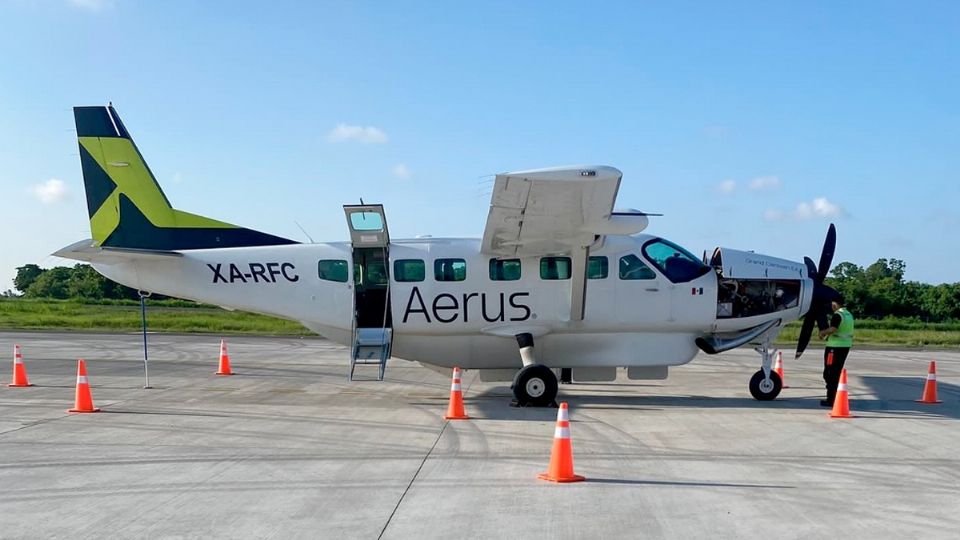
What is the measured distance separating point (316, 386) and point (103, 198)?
16.3 ft

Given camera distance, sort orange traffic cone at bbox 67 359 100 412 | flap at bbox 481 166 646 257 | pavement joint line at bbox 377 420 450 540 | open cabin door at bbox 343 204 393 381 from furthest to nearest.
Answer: open cabin door at bbox 343 204 393 381
orange traffic cone at bbox 67 359 100 412
flap at bbox 481 166 646 257
pavement joint line at bbox 377 420 450 540

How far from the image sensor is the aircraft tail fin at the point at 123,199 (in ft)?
41.9

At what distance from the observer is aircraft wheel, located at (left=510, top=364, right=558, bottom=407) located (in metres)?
11.6

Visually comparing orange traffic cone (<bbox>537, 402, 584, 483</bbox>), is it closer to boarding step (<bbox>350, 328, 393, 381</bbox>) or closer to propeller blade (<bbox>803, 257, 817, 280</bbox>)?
boarding step (<bbox>350, 328, 393, 381</bbox>)

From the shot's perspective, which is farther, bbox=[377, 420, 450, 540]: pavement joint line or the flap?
the flap

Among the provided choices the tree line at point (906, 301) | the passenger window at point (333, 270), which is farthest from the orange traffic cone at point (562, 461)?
the tree line at point (906, 301)

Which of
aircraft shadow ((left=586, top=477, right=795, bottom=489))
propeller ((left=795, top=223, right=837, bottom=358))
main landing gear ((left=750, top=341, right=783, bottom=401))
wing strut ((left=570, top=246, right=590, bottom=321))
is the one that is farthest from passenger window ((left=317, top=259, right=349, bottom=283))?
propeller ((left=795, top=223, right=837, bottom=358))

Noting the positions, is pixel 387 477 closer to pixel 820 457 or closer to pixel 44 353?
pixel 820 457

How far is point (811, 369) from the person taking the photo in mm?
18906

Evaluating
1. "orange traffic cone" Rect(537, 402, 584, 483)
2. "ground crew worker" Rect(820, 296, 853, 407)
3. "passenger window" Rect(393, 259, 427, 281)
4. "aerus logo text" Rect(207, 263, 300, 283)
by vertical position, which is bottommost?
"orange traffic cone" Rect(537, 402, 584, 483)

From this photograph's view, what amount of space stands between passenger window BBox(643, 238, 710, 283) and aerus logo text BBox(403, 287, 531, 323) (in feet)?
7.42

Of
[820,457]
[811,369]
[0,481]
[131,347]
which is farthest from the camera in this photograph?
[131,347]

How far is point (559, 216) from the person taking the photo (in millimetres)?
10805

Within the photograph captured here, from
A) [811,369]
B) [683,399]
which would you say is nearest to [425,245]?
[683,399]
